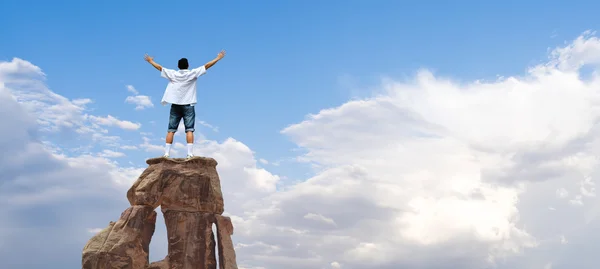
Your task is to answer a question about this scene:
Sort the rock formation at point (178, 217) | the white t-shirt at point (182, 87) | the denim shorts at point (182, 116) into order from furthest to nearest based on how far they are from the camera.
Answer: the white t-shirt at point (182, 87)
the denim shorts at point (182, 116)
the rock formation at point (178, 217)

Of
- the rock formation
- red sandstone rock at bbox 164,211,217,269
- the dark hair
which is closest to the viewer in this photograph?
the rock formation

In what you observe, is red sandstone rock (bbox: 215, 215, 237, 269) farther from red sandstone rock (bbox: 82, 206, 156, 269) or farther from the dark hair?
the dark hair

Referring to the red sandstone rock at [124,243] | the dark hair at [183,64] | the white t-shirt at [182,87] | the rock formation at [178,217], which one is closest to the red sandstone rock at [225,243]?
the rock formation at [178,217]

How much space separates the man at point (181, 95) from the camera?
3341cm

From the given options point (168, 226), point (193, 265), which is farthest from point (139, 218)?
point (193, 265)

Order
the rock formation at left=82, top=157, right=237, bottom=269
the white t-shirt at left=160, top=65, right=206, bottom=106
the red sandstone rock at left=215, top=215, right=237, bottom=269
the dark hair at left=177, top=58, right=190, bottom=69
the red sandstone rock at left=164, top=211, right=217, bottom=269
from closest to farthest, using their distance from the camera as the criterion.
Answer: the rock formation at left=82, top=157, right=237, bottom=269 → the red sandstone rock at left=164, top=211, right=217, bottom=269 → the red sandstone rock at left=215, top=215, right=237, bottom=269 → the white t-shirt at left=160, top=65, right=206, bottom=106 → the dark hair at left=177, top=58, right=190, bottom=69

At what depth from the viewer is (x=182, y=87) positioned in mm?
33562

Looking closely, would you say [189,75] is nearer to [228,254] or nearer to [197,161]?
[197,161]

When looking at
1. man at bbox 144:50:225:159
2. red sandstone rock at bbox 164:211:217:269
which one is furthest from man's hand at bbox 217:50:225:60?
red sandstone rock at bbox 164:211:217:269

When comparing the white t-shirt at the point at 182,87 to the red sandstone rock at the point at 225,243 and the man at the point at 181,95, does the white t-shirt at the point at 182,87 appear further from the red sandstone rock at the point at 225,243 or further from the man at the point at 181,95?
the red sandstone rock at the point at 225,243

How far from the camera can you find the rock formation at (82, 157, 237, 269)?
32000 mm

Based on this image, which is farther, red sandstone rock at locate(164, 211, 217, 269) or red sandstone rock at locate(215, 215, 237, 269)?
red sandstone rock at locate(215, 215, 237, 269)

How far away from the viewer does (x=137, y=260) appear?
31.6 m

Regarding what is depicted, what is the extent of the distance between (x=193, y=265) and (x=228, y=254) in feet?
5.89
